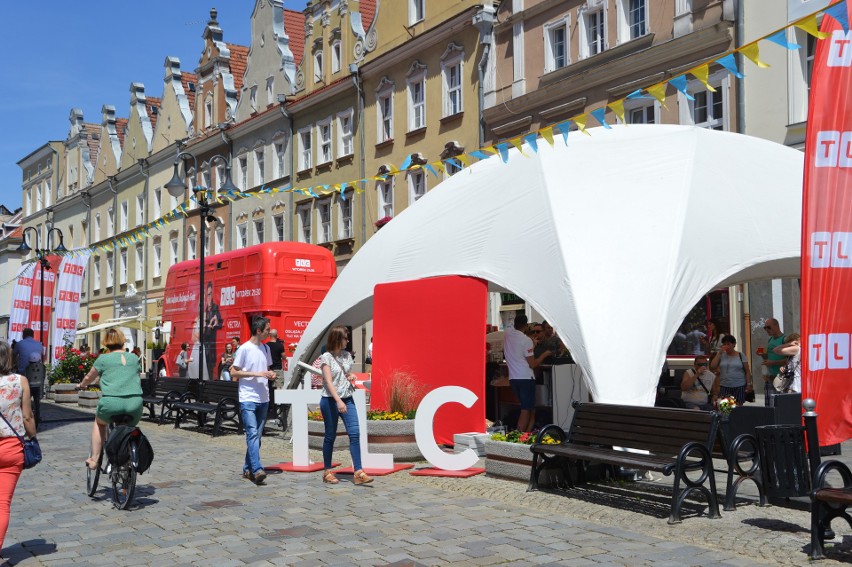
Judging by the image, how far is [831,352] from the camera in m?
8.05

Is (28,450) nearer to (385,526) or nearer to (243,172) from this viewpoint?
(385,526)

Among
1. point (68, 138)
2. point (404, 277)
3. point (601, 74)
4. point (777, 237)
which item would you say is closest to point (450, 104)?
point (601, 74)

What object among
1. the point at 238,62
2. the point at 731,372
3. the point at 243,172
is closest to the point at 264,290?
the point at 731,372

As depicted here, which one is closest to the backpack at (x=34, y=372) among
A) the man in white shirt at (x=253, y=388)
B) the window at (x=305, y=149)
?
the man in white shirt at (x=253, y=388)

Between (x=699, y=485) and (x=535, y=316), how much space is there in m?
18.8

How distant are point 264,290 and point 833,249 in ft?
64.1

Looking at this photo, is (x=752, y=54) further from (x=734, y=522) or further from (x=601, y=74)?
(x=601, y=74)

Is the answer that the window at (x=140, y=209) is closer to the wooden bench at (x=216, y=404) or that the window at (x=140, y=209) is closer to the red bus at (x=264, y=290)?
the red bus at (x=264, y=290)

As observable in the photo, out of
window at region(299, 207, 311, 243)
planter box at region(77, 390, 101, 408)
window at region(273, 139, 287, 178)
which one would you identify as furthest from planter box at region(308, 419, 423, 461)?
window at region(273, 139, 287, 178)

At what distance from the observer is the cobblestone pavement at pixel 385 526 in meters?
7.39

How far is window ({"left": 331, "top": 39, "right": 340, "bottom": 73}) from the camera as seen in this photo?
127ft

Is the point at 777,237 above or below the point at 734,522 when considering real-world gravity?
above

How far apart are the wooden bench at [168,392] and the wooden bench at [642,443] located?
35.4 ft

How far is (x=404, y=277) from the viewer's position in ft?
49.5
